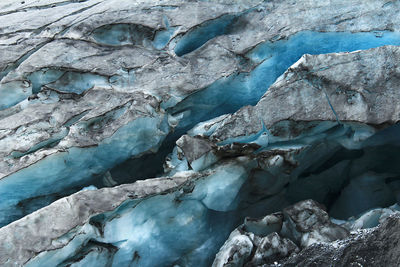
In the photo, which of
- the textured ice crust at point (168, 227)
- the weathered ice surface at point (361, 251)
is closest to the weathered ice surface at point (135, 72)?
the textured ice crust at point (168, 227)

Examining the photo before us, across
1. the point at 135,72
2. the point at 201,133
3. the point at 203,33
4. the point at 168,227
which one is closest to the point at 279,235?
the point at 168,227

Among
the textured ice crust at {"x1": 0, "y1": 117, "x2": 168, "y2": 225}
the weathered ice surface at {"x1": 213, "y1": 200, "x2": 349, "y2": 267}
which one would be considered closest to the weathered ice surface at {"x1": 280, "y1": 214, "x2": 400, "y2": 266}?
the weathered ice surface at {"x1": 213, "y1": 200, "x2": 349, "y2": 267}

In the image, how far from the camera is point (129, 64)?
203 inches

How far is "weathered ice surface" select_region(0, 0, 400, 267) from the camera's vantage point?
12.4 ft

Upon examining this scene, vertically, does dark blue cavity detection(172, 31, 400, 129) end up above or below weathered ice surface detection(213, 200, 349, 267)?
above

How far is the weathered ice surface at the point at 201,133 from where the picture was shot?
3.78 meters

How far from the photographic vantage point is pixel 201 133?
4.70m

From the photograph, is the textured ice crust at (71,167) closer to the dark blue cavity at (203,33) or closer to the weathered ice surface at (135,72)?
the weathered ice surface at (135,72)

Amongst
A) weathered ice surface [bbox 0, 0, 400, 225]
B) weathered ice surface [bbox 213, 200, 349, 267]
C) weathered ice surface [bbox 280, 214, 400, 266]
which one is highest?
weathered ice surface [bbox 0, 0, 400, 225]

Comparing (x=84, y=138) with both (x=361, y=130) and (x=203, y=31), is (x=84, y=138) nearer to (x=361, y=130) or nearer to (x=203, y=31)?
Answer: (x=203, y=31)

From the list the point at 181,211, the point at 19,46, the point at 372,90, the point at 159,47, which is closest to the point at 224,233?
the point at 181,211

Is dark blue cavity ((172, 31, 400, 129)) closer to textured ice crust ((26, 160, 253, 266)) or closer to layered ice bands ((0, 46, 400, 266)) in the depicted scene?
layered ice bands ((0, 46, 400, 266))

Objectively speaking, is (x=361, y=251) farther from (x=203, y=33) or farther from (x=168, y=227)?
(x=203, y=33)

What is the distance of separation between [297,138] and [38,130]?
9.98ft
